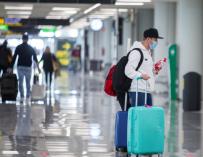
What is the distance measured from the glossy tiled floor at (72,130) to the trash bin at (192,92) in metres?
0.35

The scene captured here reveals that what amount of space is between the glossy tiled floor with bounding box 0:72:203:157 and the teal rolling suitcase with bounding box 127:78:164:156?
988mm

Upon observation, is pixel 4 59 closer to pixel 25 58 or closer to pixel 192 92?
pixel 25 58

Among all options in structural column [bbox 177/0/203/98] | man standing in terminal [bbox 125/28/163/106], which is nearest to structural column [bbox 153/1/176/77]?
structural column [bbox 177/0/203/98]

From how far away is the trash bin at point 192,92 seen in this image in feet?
62.8

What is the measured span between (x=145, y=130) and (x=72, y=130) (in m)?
4.52

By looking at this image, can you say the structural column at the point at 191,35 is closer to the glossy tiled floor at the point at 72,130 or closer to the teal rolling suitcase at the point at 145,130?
the glossy tiled floor at the point at 72,130

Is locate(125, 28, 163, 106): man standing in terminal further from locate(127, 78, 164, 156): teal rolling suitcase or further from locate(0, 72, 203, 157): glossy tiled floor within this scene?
locate(0, 72, 203, 157): glossy tiled floor

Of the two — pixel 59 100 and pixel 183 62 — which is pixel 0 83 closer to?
pixel 59 100

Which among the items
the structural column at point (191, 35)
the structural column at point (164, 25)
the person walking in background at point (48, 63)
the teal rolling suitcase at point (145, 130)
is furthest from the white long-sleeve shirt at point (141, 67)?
the structural column at point (164, 25)

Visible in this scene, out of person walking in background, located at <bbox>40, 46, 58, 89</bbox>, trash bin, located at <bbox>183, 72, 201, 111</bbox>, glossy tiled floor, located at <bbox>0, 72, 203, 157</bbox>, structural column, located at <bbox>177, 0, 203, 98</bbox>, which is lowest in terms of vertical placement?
glossy tiled floor, located at <bbox>0, 72, 203, 157</bbox>

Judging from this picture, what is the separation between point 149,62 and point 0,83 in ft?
37.0

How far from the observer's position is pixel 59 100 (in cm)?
2278

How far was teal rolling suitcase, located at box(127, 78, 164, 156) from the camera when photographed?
9.43 metres

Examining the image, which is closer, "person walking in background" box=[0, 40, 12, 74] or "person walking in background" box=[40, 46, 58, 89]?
"person walking in background" box=[0, 40, 12, 74]
